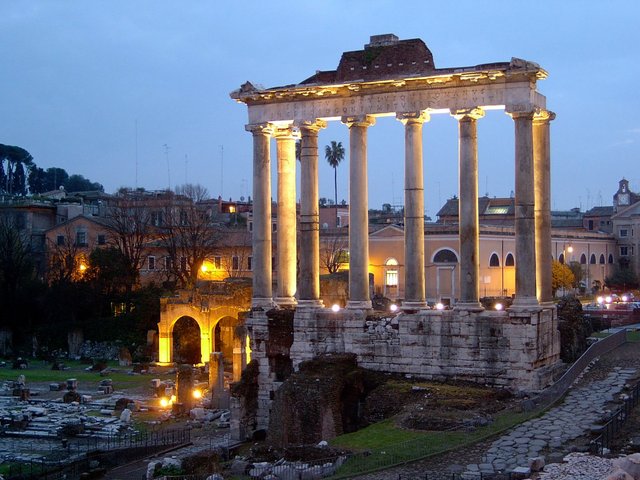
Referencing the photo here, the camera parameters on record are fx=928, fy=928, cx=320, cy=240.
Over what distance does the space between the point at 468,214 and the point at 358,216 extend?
3621 mm

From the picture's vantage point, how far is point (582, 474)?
1734 cm

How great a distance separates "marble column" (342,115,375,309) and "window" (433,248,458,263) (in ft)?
99.8

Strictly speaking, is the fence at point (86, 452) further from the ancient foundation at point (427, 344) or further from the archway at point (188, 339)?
the archway at point (188, 339)

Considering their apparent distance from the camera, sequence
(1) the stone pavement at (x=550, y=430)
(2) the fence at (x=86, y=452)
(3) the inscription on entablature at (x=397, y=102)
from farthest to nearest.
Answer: (3) the inscription on entablature at (x=397, y=102), (2) the fence at (x=86, y=452), (1) the stone pavement at (x=550, y=430)

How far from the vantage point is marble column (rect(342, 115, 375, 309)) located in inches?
1142

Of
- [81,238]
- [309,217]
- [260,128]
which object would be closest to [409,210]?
[309,217]

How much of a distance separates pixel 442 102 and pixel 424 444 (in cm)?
1120

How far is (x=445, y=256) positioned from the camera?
59125 millimetres

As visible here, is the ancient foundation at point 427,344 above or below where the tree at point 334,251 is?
below

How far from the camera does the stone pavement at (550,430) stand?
62.7ft

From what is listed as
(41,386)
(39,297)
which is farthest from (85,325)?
(41,386)

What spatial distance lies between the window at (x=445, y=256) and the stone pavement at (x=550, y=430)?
107 feet

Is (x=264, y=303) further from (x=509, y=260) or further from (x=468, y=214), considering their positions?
(x=509, y=260)

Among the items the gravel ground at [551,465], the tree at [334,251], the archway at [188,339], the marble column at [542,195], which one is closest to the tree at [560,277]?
the tree at [334,251]
